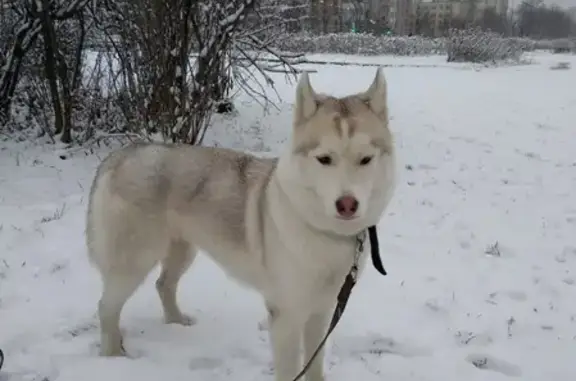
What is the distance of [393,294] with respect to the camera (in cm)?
439

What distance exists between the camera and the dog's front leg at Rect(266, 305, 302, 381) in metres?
2.94

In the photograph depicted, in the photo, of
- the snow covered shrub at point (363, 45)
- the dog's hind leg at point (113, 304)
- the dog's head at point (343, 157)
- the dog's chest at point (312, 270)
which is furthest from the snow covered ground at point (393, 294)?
the snow covered shrub at point (363, 45)

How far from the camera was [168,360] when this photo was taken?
3512 millimetres

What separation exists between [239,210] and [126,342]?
3.93 feet

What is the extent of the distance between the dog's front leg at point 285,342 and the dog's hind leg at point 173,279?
0.99 meters

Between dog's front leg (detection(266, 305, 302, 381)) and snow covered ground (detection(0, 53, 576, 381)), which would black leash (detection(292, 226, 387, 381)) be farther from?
snow covered ground (detection(0, 53, 576, 381))

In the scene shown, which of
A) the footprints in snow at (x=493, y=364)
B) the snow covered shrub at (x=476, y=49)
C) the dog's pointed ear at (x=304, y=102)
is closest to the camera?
the dog's pointed ear at (x=304, y=102)

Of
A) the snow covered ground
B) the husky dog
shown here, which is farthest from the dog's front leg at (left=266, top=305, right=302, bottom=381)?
the snow covered ground

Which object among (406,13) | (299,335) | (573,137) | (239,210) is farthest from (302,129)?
(406,13)

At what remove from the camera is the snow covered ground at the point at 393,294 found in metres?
3.49

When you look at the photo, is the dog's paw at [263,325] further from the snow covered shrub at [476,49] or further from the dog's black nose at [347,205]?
the snow covered shrub at [476,49]

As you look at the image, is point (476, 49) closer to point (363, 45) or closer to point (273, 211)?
point (363, 45)

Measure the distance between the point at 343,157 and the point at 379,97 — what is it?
1.43ft

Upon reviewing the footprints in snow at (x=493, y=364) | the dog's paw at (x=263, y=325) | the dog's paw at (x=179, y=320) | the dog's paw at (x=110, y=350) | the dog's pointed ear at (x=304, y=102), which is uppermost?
the dog's pointed ear at (x=304, y=102)
